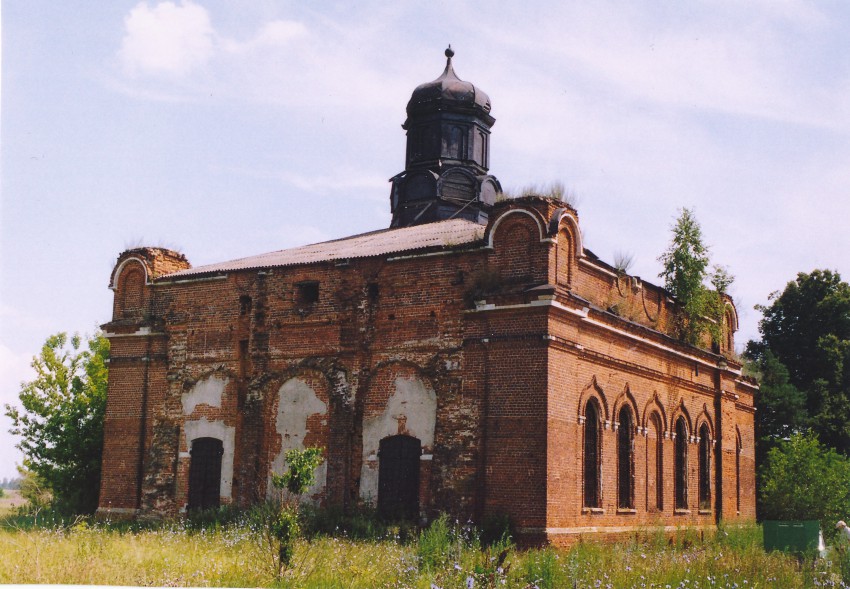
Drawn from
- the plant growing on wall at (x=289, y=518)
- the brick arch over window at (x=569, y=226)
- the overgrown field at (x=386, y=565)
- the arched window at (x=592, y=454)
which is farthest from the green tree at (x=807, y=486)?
the plant growing on wall at (x=289, y=518)

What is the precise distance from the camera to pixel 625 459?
20.7 m

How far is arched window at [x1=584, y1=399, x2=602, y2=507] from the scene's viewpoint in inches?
752

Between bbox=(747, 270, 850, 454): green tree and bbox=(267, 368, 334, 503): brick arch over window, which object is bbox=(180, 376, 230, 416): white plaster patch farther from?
bbox=(747, 270, 850, 454): green tree

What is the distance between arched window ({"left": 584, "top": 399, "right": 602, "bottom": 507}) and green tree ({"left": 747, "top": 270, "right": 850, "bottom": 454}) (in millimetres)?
16364

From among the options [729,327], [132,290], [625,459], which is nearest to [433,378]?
[625,459]

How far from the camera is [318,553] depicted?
14.7 meters

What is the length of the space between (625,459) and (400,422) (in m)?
5.18

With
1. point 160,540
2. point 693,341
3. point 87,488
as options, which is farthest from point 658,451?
point 87,488

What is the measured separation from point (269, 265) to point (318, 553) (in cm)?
793

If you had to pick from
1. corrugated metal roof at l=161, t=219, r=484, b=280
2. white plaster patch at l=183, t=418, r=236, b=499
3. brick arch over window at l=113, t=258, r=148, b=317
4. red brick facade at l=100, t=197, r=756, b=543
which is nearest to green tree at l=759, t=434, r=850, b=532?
red brick facade at l=100, t=197, r=756, b=543

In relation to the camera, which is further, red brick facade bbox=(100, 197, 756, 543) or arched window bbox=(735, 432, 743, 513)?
arched window bbox=(735, 432, 743, 513)

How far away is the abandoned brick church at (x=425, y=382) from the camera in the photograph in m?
17.7

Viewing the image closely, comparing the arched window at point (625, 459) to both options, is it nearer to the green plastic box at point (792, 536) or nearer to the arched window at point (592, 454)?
the arched window at point (592, 454)

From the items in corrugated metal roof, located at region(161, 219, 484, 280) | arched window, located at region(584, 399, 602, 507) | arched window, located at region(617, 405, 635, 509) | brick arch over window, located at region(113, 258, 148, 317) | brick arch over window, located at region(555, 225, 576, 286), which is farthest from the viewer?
brick arch over window, located at region(113, 258, 148, 317)
